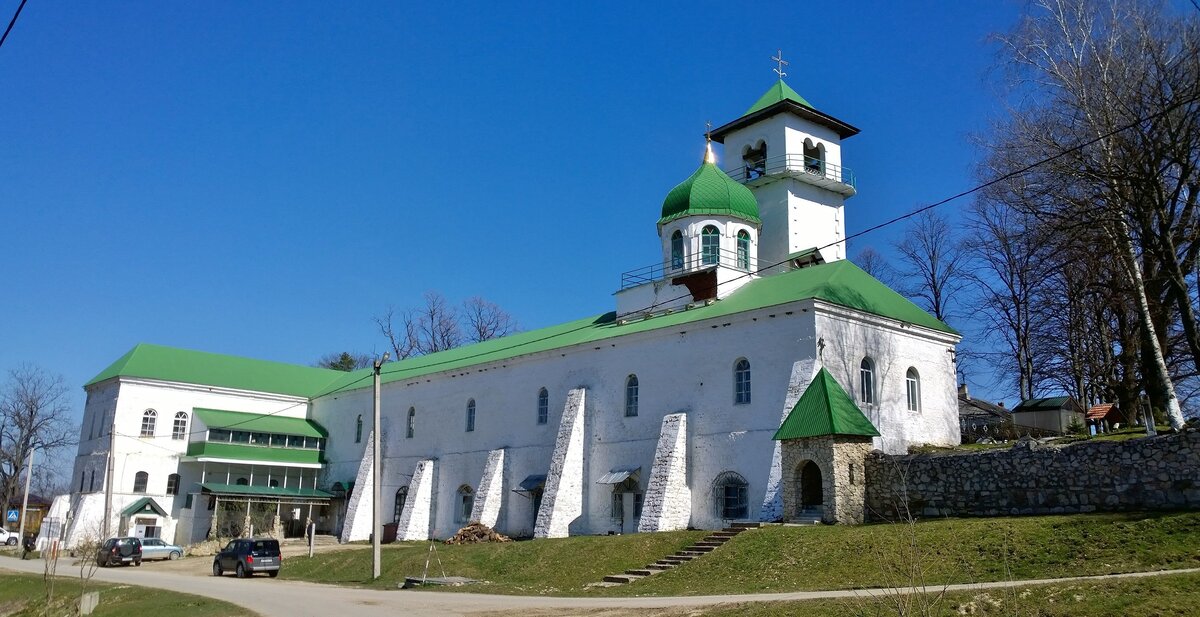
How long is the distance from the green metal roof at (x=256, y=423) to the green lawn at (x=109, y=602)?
2009 centimetres

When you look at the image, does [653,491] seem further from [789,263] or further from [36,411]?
[36,411]

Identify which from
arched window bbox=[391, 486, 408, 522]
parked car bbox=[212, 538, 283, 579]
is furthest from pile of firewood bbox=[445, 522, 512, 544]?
arched window bbox=[391, 486, 408, 522]

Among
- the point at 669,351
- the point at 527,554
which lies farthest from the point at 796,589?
the point at 669,351

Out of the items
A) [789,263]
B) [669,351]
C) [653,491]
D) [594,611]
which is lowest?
[594,611]

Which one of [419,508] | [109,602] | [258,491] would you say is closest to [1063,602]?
[109,602]

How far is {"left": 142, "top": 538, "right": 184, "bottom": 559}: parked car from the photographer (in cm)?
3919

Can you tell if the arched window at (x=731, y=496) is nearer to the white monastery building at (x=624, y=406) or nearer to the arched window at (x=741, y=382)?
the white monastery building at (x=624, y=406)

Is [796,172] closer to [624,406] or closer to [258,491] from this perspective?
[624,406]

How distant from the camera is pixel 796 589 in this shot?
680 inches

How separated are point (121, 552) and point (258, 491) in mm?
10567

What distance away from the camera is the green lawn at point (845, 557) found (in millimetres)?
16219

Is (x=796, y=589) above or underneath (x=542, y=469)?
underneath

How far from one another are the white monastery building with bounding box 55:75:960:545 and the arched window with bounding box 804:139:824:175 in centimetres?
6

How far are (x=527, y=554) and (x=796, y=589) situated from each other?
11.4 m
